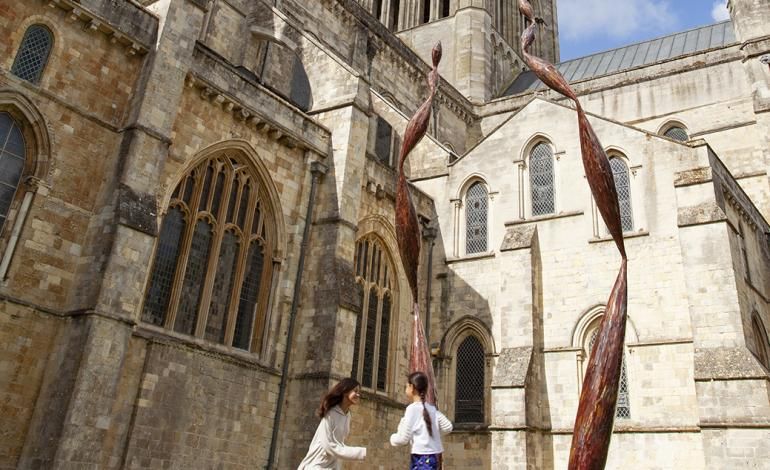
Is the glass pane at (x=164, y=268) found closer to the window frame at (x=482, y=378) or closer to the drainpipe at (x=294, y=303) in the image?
the drainpipe at (x=294, y=303)

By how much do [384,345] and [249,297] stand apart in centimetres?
444

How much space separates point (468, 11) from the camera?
3359cm

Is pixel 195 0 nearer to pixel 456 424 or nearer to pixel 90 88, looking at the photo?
pixel 90 88

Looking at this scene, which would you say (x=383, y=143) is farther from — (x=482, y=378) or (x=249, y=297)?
(x=249, y=297)

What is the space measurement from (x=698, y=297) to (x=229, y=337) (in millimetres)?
9943

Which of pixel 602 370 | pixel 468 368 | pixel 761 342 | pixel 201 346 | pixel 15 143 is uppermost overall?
pixel 15 143

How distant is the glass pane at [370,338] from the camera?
15.4m

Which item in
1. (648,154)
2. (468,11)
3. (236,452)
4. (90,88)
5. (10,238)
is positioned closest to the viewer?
(10,238)

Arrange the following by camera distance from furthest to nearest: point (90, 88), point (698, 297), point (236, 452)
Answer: point (698, 297), point (236, 452), point (90, 88)

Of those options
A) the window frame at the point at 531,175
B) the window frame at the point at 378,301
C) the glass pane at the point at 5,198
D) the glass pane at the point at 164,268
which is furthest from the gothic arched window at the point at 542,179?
the glass pane at the point at 5,198

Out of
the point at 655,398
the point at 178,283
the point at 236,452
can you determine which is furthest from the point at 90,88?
the point at 655,398

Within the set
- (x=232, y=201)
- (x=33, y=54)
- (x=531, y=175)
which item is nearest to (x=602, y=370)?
(x=232, y=201)

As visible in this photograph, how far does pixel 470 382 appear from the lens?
16.8 meters

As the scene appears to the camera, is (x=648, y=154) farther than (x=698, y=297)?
Yes
